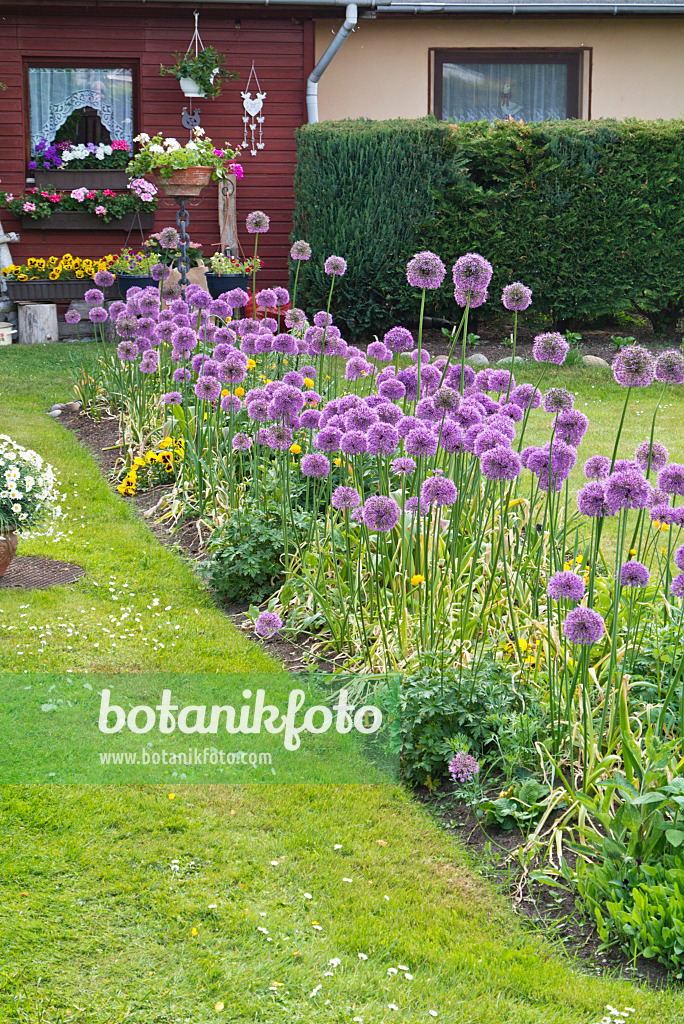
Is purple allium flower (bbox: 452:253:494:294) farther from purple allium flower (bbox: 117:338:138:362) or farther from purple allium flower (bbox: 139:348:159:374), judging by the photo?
purple allium flower (bbox: 117:338:138:362)

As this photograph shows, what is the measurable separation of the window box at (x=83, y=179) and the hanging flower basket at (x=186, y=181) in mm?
1374

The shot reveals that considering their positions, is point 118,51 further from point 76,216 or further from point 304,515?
point 304,515

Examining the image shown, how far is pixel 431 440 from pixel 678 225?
7471mm

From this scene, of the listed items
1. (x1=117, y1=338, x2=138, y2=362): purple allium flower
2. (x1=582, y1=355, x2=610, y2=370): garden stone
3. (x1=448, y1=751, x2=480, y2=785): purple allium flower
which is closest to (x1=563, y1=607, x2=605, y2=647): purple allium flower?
(x1=448, y1=751, x2=480, y2=785): purple allium flower

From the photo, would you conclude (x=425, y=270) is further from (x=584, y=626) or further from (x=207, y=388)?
(x=207, y=388)

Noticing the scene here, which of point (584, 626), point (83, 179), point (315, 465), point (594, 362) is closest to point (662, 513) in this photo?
A: point (584, 626)

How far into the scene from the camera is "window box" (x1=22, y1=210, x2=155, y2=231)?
11242mm

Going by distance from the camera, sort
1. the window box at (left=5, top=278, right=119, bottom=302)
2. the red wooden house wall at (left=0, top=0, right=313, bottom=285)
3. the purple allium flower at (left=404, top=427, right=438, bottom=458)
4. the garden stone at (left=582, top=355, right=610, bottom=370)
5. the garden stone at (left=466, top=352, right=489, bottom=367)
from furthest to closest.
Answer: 1. the red wooden house wall at (left=0, top=0, right=313, bottom=285)
2. the window box at (left=5, top=278, right=119, bottom=302)
3. the garden stone at (left=582, top=355, right=610, bottom=370)
4. the garden stone at (left=466, top=352, right=489, bottom=367)
5. the purple allium flower at (left=404, top=427, right=438, bottom=458)

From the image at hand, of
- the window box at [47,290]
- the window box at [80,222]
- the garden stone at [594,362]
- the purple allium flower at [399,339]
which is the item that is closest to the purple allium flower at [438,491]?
the purple allium flower at [399,339]

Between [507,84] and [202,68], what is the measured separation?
11.9ft

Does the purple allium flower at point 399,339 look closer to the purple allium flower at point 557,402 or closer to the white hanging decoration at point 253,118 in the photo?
the purple allium flower at point 557,402

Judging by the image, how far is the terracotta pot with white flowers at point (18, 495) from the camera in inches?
174

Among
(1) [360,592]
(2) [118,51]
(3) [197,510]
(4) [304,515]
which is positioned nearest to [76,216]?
(2) [118,51]

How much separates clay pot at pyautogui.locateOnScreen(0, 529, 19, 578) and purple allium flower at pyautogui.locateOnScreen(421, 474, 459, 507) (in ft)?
7.28
